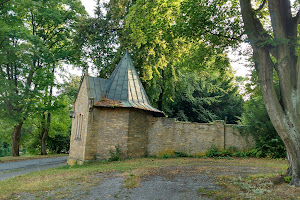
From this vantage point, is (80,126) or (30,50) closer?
(80,126)

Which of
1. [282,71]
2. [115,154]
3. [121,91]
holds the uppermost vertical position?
[121,91]

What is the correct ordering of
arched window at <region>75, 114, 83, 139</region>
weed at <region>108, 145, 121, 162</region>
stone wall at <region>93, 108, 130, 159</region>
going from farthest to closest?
arched window at <region>75, 114, 83, 139</region> → stone wall at <region>93, 108, 130, 159</region> → weed at <region>108, 145, 121, 162</region>

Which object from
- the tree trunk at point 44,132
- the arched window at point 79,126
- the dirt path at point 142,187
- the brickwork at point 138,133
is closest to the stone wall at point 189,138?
the brickwork at point 138,133

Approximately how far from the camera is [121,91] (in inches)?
593

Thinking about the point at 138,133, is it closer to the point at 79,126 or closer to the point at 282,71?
the point at 79,126

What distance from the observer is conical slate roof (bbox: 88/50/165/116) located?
14.3 metres

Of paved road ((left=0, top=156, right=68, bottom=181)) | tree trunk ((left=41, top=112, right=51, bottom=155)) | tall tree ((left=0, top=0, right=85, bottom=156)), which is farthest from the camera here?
tree trunk ((left=41, top=112, right=51, bottom=155))

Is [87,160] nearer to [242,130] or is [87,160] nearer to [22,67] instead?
[242,130]

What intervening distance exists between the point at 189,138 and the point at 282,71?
9.67 metres

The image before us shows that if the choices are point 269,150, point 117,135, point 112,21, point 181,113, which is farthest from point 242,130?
point 112,21

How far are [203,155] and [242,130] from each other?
3.06 m

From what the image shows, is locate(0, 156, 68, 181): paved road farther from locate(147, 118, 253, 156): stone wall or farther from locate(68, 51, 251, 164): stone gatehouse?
locate(147, 118, 253, 156): stone wall

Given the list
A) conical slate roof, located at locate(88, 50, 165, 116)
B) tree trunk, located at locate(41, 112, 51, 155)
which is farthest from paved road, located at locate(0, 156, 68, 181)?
tree trunk, located at locate(41, 112, 51, 155)

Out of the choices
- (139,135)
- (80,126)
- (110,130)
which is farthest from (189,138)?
(80,126)
